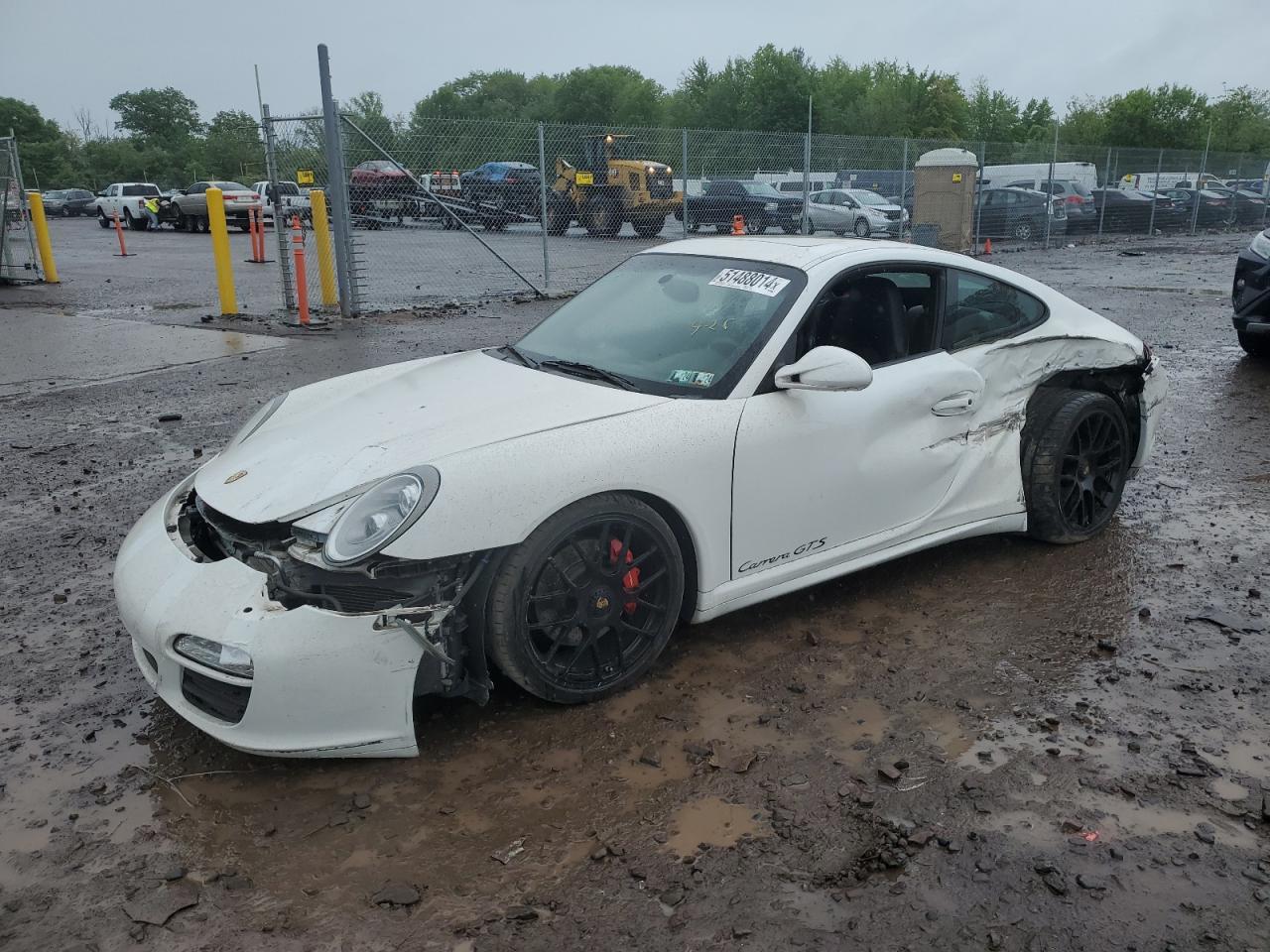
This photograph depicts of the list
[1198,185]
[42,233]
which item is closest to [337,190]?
[42,233]

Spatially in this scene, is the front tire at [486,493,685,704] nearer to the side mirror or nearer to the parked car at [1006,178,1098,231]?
the side mirror

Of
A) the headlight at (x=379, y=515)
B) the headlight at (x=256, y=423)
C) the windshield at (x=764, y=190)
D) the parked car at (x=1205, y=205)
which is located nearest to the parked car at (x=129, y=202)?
the windshield at (x=764, y=190)

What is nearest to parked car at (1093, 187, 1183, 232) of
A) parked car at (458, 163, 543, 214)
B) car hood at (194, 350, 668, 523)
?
parked car at (458, 163, 543, 214)

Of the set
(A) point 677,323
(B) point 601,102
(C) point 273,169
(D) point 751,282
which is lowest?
(A) point 677,323

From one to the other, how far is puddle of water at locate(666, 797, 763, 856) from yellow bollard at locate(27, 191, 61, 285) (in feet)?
53.8

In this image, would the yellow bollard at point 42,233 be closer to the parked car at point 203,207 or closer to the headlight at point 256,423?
the headlight at point 256,423

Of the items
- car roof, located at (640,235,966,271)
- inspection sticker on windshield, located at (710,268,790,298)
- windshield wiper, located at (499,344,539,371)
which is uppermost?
car roof, located at (640,235,966,271)

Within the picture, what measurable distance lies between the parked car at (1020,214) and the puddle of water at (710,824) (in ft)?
76.5

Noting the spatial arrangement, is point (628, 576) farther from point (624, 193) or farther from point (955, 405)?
point (624, 193)

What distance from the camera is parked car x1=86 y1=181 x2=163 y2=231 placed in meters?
35.0

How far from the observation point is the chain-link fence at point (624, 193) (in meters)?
12.4

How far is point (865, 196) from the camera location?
21578 millimetres

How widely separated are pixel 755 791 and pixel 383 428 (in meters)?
1.64

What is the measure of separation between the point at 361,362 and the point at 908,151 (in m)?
16.7
